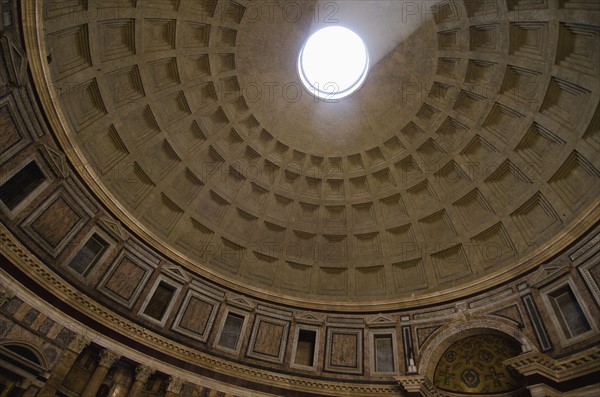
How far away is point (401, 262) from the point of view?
20.6 meters

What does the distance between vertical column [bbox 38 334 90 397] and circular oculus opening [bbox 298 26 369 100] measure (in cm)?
1617

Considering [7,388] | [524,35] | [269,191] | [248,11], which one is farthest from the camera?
[269,191]

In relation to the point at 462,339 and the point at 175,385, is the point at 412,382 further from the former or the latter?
the point at 175,385

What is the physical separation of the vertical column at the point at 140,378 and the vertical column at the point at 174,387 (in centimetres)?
88

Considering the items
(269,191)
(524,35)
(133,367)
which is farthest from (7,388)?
(524,35)

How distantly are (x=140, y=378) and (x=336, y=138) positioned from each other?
50.5 feet

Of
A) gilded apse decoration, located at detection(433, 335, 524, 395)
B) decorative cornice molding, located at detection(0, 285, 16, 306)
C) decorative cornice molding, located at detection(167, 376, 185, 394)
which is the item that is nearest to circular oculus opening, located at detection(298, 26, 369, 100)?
gilded apse decoration, located at detection(433, 335, 524, 395)

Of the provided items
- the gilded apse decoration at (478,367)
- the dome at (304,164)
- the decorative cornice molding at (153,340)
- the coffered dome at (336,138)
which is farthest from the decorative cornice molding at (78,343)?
the gilded apse decoration at (478,367)

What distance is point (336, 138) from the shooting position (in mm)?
22141

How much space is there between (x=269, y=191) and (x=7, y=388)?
14.3 metres

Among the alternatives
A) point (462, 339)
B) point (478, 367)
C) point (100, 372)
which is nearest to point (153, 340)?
point (100, 372)

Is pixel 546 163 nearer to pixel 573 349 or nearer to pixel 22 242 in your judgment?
pixel 573 349

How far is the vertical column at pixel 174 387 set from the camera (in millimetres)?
14902

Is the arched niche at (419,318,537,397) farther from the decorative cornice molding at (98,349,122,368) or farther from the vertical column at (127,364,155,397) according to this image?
the decorative cornice molding at (98,349,122,368)
